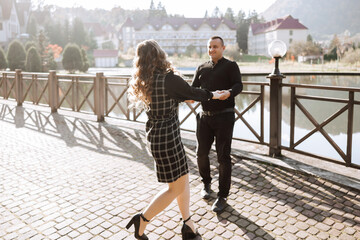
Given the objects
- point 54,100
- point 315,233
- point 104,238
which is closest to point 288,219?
point 315,233

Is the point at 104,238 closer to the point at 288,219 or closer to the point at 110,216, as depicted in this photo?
the point at 110,216

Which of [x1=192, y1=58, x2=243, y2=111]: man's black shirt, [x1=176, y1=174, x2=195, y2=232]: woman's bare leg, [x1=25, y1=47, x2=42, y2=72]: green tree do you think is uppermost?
[x1=25, y1=47, x2=42, y2=72]: green tree

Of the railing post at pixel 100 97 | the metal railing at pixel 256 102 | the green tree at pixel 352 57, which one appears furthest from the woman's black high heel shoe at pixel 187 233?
the green tree at pixel 352 57

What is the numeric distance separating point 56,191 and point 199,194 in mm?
1722

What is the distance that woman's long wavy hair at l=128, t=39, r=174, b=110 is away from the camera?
2824 millimetres

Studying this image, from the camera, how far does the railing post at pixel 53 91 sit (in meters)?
10.3

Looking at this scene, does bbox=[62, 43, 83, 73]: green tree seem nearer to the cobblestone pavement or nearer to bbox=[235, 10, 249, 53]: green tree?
the cobblestone pavement

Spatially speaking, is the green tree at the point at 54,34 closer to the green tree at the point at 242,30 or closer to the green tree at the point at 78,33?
the green tree at the point at 78,33

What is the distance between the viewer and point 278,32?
84.1m

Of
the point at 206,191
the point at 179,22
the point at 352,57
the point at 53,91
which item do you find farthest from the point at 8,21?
the point at 206,191

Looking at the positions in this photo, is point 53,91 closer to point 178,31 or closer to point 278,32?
point 178,31

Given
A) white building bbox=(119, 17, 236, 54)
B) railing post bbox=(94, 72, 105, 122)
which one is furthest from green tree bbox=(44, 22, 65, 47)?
railing post bbox=(94, 72, 105, 122)

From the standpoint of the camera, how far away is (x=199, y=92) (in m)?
2.96

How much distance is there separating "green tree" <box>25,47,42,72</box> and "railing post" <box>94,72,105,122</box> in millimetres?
29434
